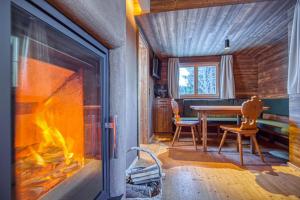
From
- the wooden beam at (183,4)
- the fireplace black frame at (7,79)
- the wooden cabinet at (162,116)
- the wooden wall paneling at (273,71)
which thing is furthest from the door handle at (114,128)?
the wooden wall paneling at (273,71)

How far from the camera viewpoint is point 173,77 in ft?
16.9

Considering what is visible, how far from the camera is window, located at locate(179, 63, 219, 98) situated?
207 inches

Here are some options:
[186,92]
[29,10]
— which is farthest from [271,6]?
[186,92]

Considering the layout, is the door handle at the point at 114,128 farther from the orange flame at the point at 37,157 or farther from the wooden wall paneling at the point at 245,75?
the wooden wall paneling at the point at 245,75

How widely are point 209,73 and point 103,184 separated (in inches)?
188

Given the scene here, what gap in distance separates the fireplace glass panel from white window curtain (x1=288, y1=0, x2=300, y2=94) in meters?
2.28

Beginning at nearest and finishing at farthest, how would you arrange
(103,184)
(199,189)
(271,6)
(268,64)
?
(103,184)
(199,189)
(271,6)
(268,64)

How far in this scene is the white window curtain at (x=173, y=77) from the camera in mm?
5156

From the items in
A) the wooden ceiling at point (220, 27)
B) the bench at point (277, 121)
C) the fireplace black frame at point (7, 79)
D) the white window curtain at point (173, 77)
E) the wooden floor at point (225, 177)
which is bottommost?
the wooden floor at point (225, 177)

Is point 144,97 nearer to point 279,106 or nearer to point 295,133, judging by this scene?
point 295,133

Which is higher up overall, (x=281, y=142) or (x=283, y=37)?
(x=283, y=37)

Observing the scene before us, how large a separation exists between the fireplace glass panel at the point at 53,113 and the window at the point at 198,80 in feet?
14.5

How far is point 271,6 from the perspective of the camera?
7.82ft

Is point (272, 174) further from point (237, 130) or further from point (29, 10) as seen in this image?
point (29, 10)
